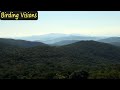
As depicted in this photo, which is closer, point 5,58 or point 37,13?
point 37,13

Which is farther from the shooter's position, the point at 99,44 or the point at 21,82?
the point at 99,44

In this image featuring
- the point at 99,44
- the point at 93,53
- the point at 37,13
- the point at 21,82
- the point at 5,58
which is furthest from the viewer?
the point at 99,44

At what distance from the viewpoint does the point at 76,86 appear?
11.3 feet

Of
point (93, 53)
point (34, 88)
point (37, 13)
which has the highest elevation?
point (37, 13)
